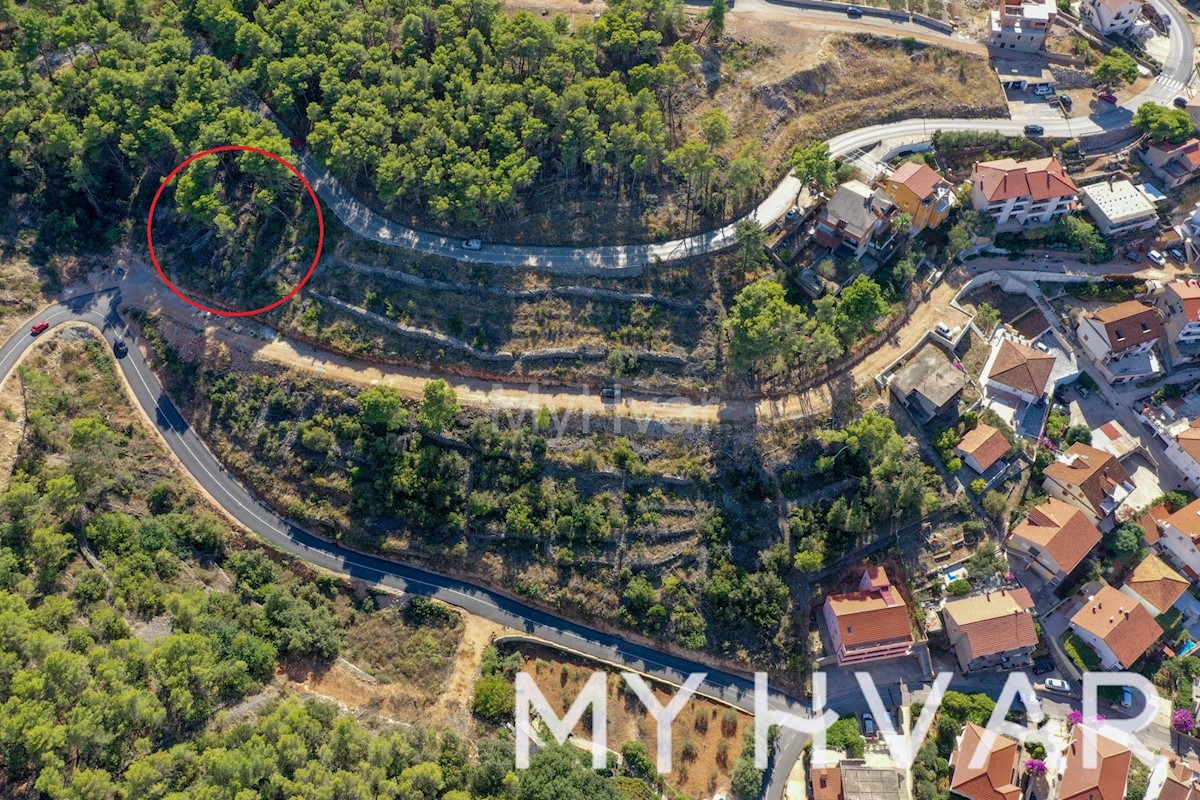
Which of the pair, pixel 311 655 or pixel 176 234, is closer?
pixel 311 655

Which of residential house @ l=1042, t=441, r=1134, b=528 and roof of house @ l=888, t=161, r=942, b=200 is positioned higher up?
roof of house @ l=888, t=161, r=942, b=200

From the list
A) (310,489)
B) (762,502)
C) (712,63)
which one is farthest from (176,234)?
(762,502)

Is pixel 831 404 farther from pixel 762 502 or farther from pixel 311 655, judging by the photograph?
pixel 311 655

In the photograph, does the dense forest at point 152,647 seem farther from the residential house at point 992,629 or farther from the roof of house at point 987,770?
the residential house at point 992,629

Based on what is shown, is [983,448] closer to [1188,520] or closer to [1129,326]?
[1188,520]

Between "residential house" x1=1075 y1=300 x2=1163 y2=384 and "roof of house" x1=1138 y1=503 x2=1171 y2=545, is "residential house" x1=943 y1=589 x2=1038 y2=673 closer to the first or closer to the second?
"roof of house" x1=1138 y1=503 x2=1171 y2=545

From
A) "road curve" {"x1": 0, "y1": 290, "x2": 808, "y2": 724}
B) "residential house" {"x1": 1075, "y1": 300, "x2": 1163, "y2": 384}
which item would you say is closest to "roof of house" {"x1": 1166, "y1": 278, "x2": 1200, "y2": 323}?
"residential house" {"x1": 1075, "y1": 300, "x2": 1163, "y2": 384}
